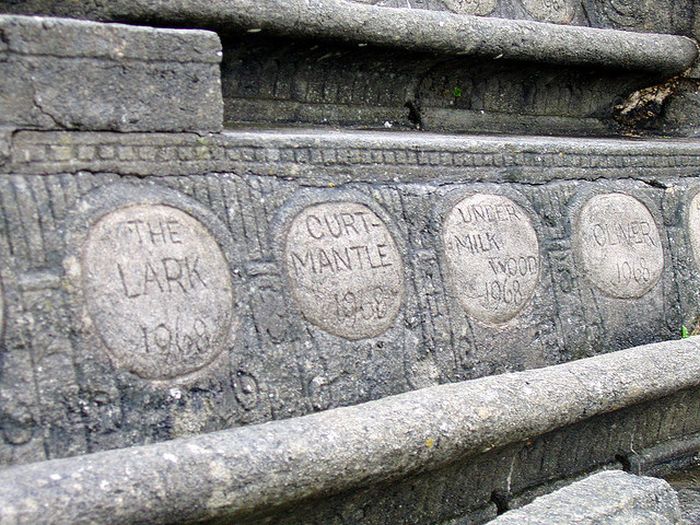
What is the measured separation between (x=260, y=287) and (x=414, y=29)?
4.77ft

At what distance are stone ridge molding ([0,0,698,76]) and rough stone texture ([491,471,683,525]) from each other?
5.99 feet

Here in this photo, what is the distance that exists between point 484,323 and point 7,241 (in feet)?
4.97

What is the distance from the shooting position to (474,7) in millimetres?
4016

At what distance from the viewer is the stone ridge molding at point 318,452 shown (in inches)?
68.6

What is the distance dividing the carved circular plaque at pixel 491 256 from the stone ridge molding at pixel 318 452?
0.32 m

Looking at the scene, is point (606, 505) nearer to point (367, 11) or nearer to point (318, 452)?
point (318, 452)

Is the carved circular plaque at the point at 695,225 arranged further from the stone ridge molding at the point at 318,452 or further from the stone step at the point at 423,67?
the stone ridge molding at the point at 318,452

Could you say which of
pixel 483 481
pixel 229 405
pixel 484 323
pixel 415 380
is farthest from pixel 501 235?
pixel 229 405

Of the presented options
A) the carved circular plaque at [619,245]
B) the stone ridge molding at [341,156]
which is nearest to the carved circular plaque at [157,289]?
the stone ridge molding at [341,156]

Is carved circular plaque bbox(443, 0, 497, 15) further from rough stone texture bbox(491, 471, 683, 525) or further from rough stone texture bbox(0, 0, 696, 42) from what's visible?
rough stone texture bbox(491, 471, 683, 525)

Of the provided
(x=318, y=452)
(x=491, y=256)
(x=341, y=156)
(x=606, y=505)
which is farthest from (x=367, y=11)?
(x=606, y=505)

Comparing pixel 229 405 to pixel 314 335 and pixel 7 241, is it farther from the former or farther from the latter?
pixel 7 241

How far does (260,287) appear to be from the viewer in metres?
2.41

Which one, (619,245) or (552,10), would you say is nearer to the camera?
(619,245)
